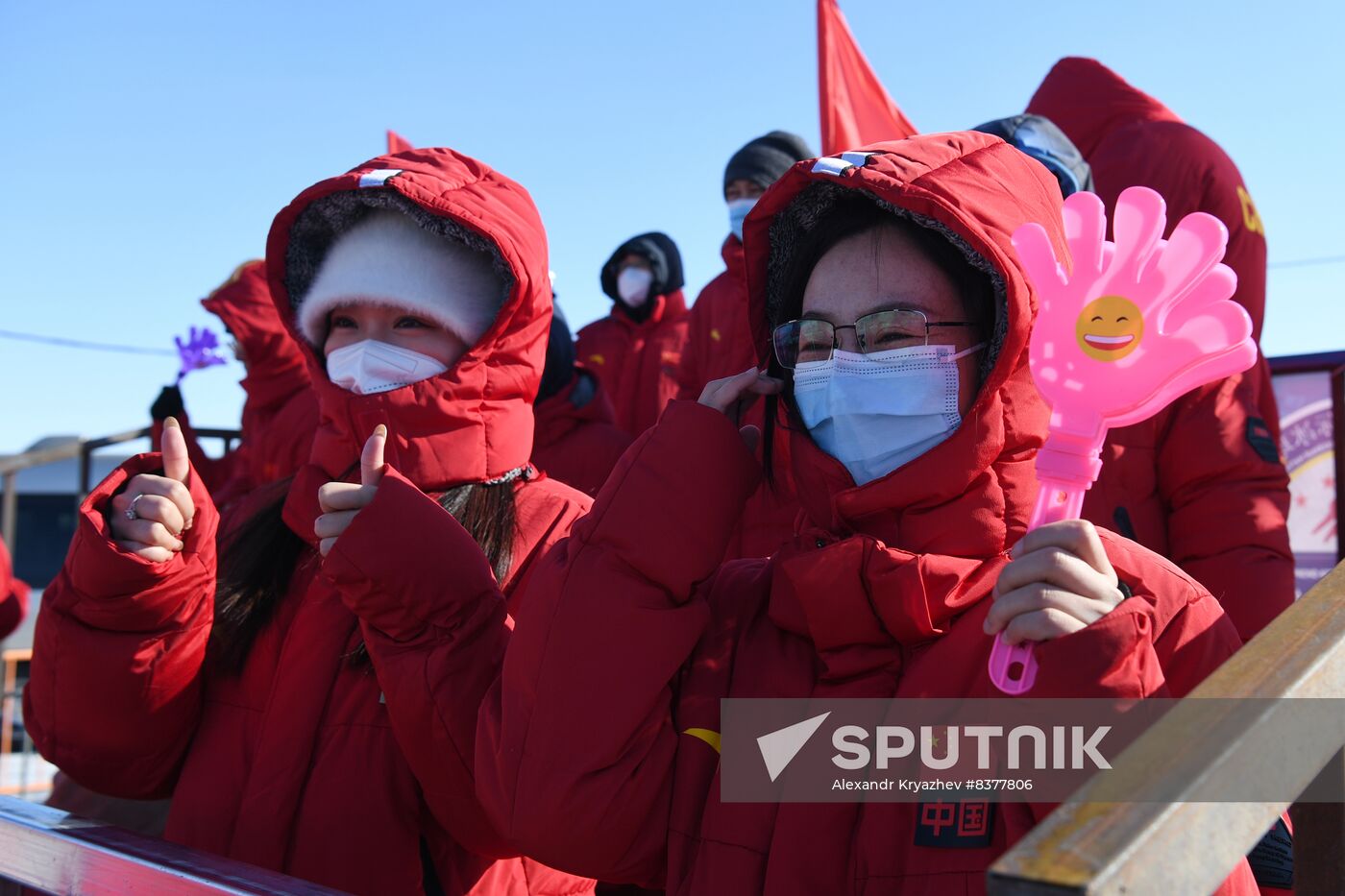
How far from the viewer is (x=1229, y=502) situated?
3150 mm

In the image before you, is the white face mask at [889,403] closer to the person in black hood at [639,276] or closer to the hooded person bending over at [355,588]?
the hooded person bending over at [355,588]

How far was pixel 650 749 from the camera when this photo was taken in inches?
64.9

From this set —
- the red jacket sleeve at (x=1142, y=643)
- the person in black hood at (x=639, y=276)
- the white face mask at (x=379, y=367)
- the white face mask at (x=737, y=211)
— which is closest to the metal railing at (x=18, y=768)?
the person in black hood at (x=639, y=276)

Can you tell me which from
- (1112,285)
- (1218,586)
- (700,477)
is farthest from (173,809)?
(1218,586)

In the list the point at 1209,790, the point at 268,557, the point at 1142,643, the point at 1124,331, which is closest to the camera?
the point at 1209,790

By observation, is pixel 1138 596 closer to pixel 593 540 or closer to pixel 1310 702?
pixel 1310 702

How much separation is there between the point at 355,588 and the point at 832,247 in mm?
965

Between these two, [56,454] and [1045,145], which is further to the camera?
[56,454]

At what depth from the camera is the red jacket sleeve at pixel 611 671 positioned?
1.61m

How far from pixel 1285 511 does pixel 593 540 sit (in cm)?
236

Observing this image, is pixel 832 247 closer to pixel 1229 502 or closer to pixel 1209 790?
pixel 1209 790

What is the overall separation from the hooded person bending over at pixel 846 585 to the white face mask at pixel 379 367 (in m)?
0.89

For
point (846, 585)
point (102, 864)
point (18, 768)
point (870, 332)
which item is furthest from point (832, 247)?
point (18, 768)

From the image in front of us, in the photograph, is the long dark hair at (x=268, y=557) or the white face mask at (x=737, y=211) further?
the white face mask at (x=737, y=211)
